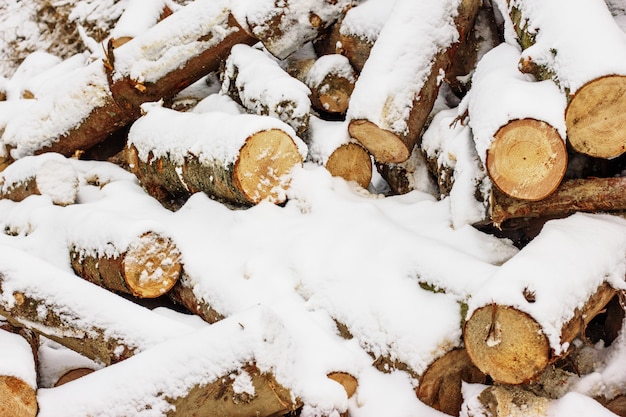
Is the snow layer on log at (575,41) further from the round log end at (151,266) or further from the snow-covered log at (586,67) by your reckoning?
the round log end at (151,266)

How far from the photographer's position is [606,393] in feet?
8.27

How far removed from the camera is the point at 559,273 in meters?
2.37

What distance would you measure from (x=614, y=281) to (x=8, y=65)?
Result: 8577 millimetres

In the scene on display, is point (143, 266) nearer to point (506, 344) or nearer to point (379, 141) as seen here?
point (379, 141)

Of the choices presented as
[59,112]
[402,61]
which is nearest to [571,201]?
[402,61]

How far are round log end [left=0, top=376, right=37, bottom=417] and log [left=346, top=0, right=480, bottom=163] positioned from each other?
2.12 meters

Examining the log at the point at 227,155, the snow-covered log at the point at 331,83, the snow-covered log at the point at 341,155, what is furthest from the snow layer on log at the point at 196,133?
the snow-covered log at the point at 331,83

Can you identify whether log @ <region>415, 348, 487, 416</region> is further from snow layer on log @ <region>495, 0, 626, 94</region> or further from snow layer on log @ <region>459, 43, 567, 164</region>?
snow layer on log @ <region>495, 0, 626, 94</region>

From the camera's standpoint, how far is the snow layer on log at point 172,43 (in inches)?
178

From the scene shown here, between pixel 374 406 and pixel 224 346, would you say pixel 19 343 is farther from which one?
pixel 374 406

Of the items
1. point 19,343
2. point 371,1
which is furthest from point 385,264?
point 371,1

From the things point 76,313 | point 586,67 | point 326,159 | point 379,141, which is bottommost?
point 76,313

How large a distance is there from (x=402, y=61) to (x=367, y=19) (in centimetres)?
82

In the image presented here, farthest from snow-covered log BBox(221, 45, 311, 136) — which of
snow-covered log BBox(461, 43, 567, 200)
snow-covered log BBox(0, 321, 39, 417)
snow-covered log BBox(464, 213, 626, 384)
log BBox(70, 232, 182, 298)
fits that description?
snow-covered log BBox(0, 321, 39, 417)
